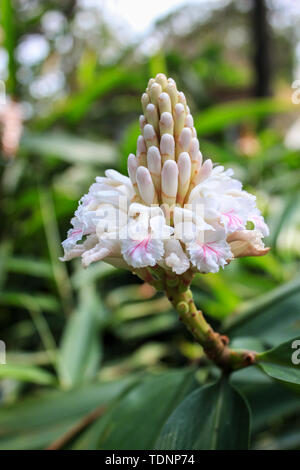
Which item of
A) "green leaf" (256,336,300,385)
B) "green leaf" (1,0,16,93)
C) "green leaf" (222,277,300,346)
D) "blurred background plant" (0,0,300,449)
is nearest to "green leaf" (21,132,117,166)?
"blurred background plant" (0,0,300,449)

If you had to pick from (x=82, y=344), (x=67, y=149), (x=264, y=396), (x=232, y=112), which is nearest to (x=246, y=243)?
(x=264, y=396)

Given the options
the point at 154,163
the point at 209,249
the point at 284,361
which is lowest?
the point at 284,361

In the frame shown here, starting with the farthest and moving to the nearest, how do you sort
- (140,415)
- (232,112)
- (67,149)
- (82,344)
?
(67,149)
(232,112)
(82,344)
(140,415)

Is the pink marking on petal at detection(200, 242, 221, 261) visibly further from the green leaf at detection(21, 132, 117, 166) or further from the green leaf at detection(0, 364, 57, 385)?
the green leaf at detection(21, 132, 117, 166)

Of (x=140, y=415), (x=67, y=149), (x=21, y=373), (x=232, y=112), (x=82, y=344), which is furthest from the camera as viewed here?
(x=67, y=149)

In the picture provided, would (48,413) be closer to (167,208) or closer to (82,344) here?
(82,344)

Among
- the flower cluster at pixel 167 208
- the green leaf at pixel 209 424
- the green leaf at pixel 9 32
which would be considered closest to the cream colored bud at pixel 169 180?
the flower cluster at pixel 167 208

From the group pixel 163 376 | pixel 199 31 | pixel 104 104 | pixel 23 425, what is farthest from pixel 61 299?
pixel 199 31
